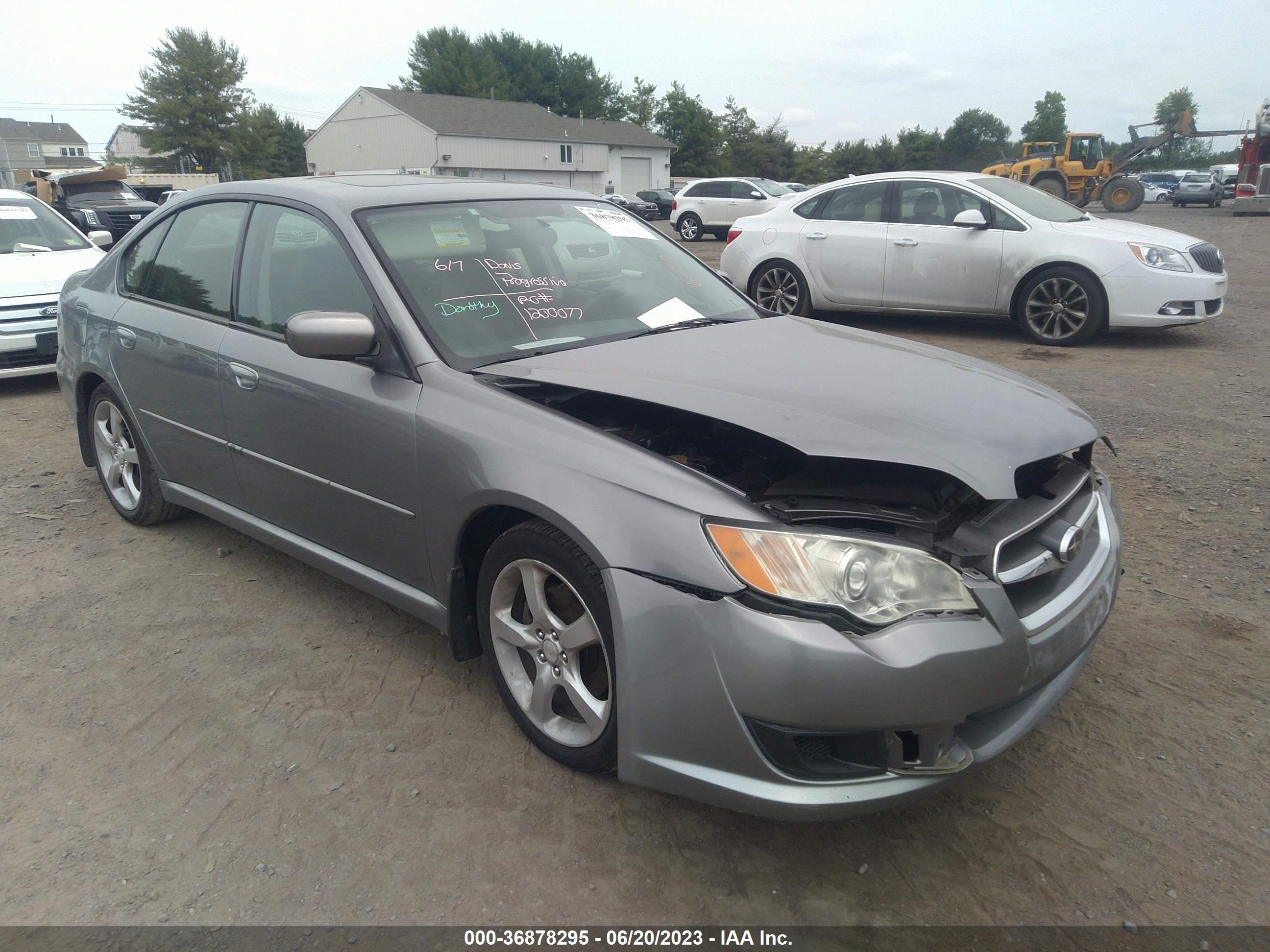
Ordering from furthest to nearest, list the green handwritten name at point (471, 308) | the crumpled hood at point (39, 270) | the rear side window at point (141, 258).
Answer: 1. the crumpled hood at point (39, 270)
2. the rear side window at point (141, 258)
3. the green handwritten name at point (471, 308)

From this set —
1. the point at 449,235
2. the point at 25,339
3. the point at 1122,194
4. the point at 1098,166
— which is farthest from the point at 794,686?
the point at 1098,166

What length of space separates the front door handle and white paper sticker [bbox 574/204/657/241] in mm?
1442

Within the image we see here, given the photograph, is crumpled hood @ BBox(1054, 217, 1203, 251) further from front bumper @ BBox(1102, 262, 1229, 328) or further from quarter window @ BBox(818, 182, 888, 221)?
quarter window @ BBox(818, 182, 888, 221)

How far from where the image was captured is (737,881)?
217 centimetres

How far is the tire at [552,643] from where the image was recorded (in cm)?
231

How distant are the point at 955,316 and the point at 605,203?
624cm

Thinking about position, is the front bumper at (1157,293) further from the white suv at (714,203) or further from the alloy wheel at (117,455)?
the white suv at (714,203)

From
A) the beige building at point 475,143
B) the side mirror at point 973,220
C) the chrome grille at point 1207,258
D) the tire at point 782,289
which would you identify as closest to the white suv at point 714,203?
the tire at point 782,289

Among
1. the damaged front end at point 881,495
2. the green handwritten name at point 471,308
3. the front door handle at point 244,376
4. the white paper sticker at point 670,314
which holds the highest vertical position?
the green handwritten name at point 471,308

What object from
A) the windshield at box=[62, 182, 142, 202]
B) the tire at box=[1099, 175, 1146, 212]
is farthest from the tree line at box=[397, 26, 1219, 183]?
the windshield at box=[62, 182, 142, 202]

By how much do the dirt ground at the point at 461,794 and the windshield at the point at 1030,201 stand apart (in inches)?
207

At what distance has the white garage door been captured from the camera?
200 feet

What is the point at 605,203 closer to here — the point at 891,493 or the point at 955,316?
the point at 891,493

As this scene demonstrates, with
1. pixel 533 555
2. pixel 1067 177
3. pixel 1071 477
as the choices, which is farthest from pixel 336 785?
pixel 1067 177
